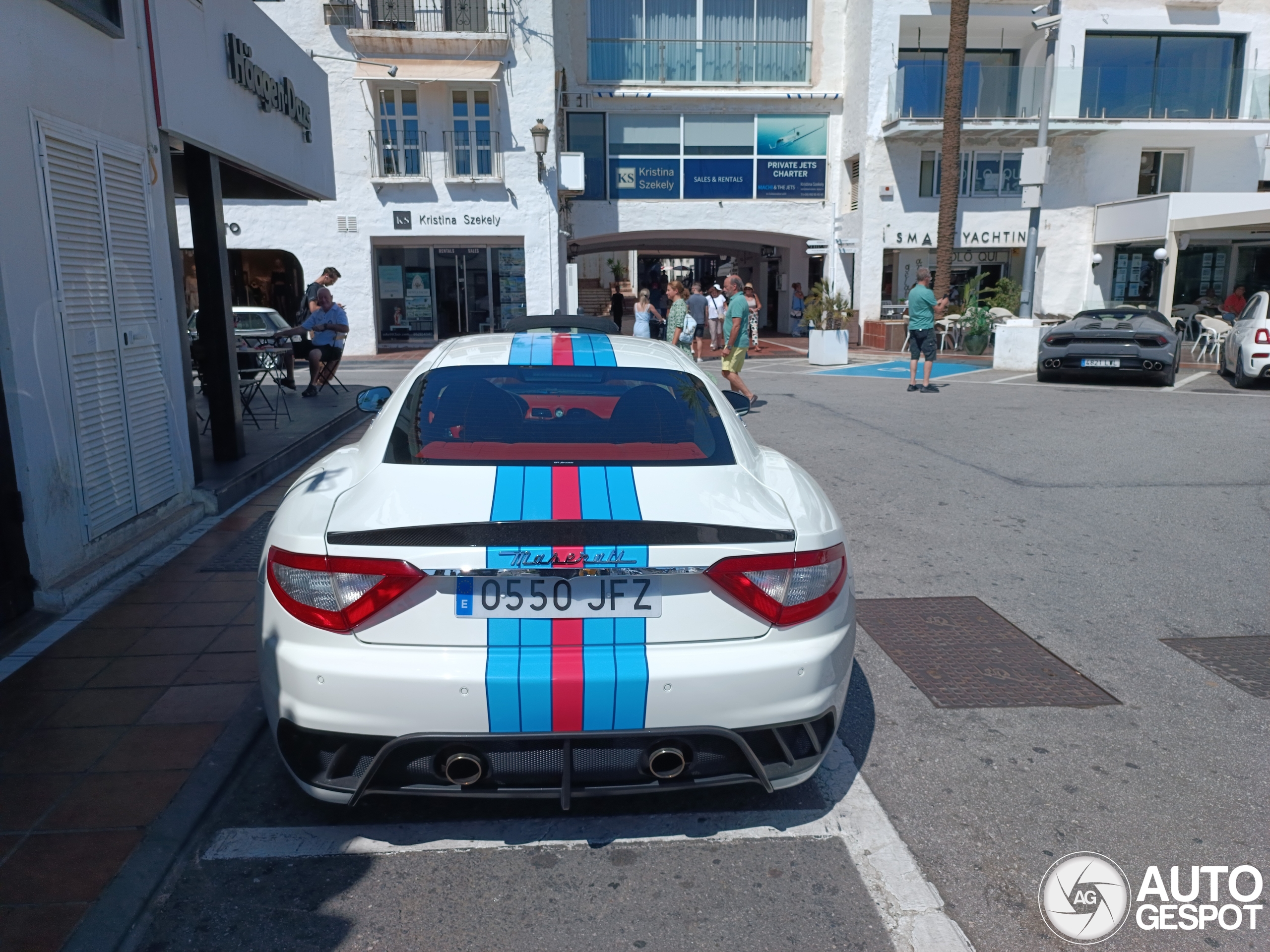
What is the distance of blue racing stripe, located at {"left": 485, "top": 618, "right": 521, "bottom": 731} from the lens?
2.79 m

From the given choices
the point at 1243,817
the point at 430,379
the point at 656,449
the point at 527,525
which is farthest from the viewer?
the point at 430,379

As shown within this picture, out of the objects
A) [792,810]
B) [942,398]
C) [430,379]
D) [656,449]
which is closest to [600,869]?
[792,810]

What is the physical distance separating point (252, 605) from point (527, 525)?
3.18 meters

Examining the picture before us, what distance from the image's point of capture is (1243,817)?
334 cm

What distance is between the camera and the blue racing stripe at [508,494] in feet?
9.52

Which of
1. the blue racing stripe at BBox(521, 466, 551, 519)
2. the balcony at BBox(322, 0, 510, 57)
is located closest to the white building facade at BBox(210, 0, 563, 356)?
the balcony at BBox(322, 0, 510, 57)

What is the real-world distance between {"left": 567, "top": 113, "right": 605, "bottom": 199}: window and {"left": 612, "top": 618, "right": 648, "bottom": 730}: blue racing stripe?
1066 inches

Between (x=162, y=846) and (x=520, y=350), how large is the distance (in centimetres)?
228

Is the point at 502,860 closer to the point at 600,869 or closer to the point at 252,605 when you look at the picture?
the point at 600,869

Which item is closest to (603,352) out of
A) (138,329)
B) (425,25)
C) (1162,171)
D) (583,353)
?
(583,353)

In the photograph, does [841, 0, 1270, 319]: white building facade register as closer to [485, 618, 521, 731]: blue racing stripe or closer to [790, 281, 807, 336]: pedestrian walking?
[790, 281, 807, 336]: pedestrian walking

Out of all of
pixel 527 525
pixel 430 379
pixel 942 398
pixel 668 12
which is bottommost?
pixel 942 398

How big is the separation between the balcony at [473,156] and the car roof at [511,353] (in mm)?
22560

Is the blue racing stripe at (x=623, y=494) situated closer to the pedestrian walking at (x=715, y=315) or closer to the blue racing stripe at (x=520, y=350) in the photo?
the blue racing stripe at (x=520, y=350)
